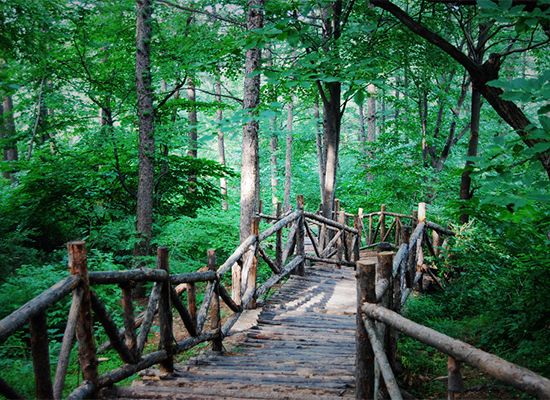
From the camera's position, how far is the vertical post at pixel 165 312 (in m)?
3.75

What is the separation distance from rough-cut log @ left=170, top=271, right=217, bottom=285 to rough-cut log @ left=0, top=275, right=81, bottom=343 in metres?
1.28

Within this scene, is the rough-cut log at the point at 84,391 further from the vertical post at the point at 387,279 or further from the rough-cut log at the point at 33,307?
the vertical post at the point at 387,279

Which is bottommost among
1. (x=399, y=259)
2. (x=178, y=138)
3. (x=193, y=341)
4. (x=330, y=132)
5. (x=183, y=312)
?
(x=193, y=341)

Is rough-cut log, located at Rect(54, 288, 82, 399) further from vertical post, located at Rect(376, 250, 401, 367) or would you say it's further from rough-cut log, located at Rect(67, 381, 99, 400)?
vertical post, located at Rect(376, 250, 401, 367)

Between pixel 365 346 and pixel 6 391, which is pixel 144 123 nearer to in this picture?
pixel 6 391

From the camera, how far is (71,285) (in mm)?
2668

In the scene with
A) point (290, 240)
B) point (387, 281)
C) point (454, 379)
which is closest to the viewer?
point (454, 379)

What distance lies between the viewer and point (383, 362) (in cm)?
236

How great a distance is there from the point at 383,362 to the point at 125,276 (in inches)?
88.5

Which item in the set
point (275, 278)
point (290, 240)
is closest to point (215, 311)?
point (275, 278)

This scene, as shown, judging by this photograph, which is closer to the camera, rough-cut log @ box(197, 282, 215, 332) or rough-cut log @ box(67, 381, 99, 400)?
rough-cut log @ box(67, 381, 99, 400)

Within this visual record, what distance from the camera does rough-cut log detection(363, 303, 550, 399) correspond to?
146 cm

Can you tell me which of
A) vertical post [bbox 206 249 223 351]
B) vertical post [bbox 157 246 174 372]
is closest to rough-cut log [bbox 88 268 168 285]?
A: vertical post [bbox 157 246 174 372]

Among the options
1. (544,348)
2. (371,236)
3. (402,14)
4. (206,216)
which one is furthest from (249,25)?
(371,236)
